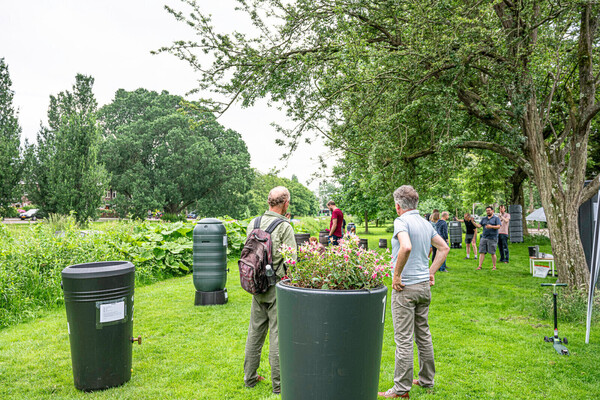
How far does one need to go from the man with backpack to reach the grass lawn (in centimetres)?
35

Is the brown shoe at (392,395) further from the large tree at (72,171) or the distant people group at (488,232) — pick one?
the large tree at (72,171)

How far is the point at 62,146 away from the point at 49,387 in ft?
88.3

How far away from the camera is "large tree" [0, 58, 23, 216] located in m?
28.4

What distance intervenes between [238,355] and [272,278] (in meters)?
1.91

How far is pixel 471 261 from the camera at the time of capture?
14953mm

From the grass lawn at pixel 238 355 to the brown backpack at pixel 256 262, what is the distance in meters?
1.15

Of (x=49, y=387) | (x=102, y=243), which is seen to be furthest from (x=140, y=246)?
(x=49, y=387)

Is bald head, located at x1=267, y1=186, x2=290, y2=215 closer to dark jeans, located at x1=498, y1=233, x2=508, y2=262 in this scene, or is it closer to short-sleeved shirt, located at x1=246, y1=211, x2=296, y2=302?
short-sleeved shirt, located at x1=246, y1=211, x2=296, y2=302

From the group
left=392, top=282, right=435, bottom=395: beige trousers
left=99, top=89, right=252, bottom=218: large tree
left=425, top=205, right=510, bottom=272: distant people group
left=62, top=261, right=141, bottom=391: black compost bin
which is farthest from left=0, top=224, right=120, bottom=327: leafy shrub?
left=99, top=89, right=252, bottom=218: large tree

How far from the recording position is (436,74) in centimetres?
774

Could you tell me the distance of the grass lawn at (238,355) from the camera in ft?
13.6

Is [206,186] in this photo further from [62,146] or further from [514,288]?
[514,288]

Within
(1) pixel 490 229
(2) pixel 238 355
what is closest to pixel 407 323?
(2) pixel 238 355

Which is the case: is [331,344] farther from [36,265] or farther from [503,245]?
[503,245]
